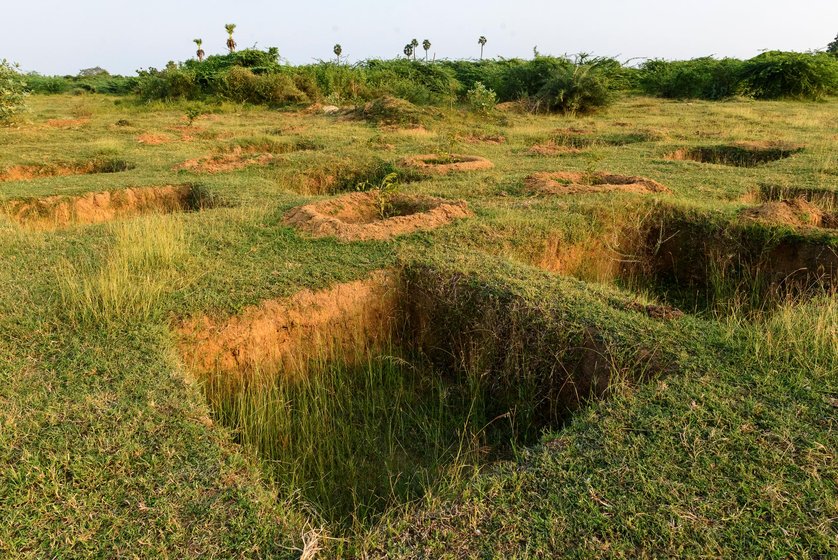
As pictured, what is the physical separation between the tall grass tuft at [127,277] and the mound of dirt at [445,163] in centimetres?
344

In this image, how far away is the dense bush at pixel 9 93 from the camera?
10.6 metres

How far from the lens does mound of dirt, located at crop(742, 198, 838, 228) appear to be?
4371mm

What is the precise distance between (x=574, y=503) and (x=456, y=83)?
732 inches

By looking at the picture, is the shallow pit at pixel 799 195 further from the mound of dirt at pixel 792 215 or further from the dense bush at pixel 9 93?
the dense bush at pixel 9 93

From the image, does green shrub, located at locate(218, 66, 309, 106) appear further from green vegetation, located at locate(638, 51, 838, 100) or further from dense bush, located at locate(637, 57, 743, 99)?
green vegetation, located at locate(638, 51, 838, 100)

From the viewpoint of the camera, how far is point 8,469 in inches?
71.5

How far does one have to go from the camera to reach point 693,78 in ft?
60.0

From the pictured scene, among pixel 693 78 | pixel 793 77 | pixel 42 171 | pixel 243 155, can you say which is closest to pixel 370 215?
pixel 243 155

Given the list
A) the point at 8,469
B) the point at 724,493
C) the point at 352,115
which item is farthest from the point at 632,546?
the point at 352,115

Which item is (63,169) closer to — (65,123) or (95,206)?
(95,206)

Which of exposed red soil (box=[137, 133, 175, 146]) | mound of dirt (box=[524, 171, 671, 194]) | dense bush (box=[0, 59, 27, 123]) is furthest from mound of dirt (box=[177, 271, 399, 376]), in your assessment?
dense bush (box=[0, 59, 27, 123])

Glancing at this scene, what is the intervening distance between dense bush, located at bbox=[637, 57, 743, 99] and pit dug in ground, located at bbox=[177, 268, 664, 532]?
17794mm

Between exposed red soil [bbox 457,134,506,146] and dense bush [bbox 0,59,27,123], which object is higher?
dense bush [bbox 0,59,27,123]

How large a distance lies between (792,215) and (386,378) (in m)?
3.58
